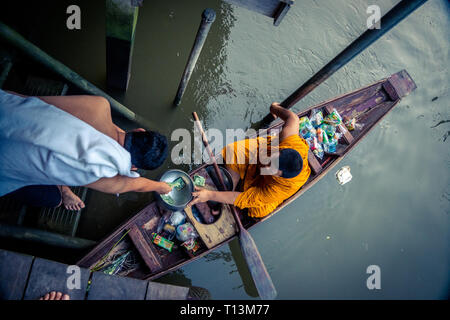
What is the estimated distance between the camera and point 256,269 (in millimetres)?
3504

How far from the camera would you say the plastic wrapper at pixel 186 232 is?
10.7 ft

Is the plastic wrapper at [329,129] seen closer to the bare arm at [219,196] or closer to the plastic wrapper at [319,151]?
the plastic wrapper at [319,151]

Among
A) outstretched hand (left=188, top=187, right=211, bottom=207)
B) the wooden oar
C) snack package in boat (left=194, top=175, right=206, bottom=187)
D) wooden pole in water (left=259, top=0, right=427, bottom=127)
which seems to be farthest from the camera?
snack package in boat (left=194, top=175, right=206, bottom=187)

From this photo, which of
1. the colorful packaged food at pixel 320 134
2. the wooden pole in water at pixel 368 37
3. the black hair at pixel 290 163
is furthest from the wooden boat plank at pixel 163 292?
the colorful packaged food at pixel 320 134

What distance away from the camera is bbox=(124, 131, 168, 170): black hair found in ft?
6.84

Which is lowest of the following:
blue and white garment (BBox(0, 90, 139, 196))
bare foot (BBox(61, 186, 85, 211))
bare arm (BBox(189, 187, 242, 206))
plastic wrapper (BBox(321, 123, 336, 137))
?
bare foot (BBox(61, 186, 85, 211))

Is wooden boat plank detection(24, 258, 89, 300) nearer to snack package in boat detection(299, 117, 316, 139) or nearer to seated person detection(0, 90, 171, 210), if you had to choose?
seated person detection(0, 90, 171, 210)

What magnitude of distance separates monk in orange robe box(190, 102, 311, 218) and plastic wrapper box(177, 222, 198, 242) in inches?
15.5

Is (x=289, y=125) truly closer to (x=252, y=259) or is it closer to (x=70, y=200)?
(x=252, y=259)

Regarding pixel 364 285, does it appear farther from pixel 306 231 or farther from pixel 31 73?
pixel 31 73

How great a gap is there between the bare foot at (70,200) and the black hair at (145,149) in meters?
1.57

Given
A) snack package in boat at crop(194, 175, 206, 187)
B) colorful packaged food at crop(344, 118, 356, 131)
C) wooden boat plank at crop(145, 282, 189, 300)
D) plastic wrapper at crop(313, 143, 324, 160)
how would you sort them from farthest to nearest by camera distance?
colorful packaged food at crop(344, 118, 356, 131) < plastic wrapper at crop(313, 143, 324, 160) < snack package in boat at crop(194, 175, 206, 187) < wooden boat plank at crop(145, 282, 189, 300)

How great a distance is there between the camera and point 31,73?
3.60 m

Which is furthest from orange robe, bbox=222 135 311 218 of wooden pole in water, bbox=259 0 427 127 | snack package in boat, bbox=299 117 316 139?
wooden pole in water, bbox=259 0 427 127
